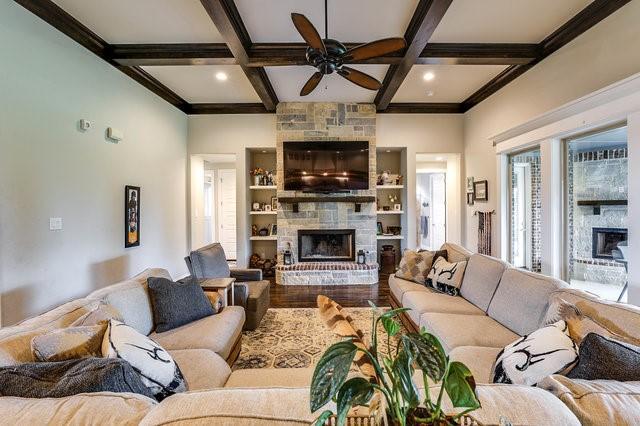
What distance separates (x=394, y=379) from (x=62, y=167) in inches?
145

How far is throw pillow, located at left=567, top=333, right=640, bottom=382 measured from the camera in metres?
0.99

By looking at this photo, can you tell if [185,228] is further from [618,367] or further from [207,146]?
[618,367]

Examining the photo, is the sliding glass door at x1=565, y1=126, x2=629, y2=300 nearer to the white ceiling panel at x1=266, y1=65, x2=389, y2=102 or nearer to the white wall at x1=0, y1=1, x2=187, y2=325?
the white ceiling panel at x1=266, y1=65, x2=389, y2=102

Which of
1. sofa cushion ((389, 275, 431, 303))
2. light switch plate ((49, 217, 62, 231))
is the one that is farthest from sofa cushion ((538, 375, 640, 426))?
light switch plate ((49, 217, 62, 231))

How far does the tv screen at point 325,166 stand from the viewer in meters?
5.24

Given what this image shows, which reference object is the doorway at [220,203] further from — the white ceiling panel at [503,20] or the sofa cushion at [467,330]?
the sofa cushion at [467,330]

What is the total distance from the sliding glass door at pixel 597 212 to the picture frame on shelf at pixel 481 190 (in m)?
1.44

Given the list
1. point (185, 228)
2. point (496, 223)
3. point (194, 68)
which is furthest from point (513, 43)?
point (185, 228)

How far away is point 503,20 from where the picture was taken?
291 centimetres

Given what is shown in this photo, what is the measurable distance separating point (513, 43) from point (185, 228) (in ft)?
18.6

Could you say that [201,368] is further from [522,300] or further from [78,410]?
[522,300]

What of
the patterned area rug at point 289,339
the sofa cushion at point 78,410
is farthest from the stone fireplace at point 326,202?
the sofa cushion at point 78,410

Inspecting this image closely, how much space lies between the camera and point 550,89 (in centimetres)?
333

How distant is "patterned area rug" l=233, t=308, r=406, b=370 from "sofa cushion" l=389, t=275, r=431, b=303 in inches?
16.6
